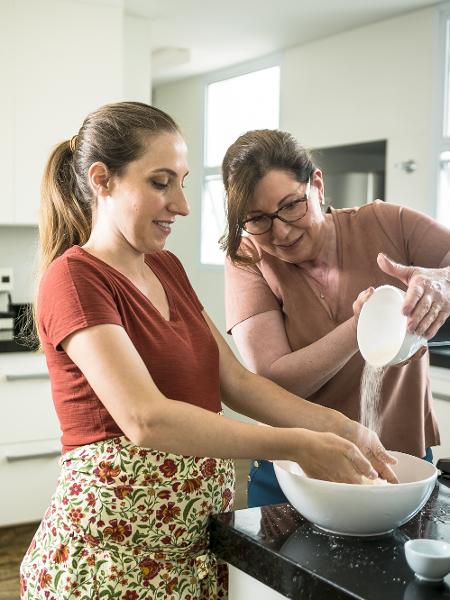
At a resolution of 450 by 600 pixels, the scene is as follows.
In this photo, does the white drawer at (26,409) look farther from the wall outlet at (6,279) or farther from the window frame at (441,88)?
the window frame at (441,88)

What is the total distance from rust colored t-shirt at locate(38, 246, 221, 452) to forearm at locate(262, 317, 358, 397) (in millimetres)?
264

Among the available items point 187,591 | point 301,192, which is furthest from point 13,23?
point 187,591

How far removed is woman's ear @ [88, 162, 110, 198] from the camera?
1496 mm

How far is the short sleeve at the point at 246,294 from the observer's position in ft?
6.08

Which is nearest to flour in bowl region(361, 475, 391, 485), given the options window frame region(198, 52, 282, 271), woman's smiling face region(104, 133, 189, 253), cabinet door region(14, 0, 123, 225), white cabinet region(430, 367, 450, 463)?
woman's smiling face region(104, 133, 189, 253)

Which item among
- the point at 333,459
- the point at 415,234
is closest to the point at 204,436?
the point at 333,459

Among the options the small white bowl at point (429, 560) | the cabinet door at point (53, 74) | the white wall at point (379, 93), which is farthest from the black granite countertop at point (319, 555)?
the white wall at point (379, 93)

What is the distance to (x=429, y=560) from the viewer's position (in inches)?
45.7

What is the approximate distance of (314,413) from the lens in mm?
1587

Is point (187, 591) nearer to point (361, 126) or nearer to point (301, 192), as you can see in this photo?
point (301, 192)

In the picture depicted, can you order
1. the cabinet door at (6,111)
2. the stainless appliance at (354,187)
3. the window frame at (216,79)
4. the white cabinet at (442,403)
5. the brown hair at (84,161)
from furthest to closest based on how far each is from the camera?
the window frame at (216,79), the stainless appliance at (354,187), the cabinet door at (6,111), the white cabinet at (442,403), the brown hair at (84,161)

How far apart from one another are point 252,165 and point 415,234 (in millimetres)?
412

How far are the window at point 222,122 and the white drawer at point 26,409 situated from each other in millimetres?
2182

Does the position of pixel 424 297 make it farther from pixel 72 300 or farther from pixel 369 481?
pixel 72 300
